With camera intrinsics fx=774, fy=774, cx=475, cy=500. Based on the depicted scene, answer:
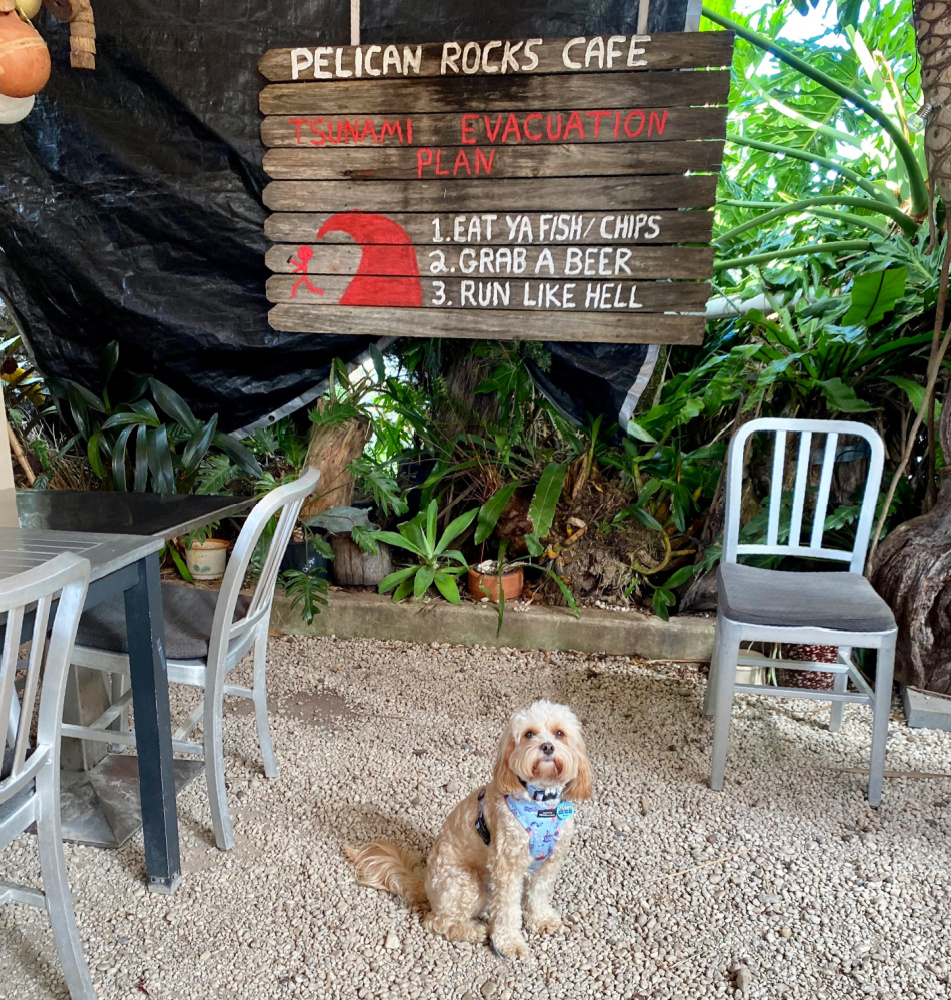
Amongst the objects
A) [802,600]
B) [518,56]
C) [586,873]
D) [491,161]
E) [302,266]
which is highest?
[518,56]

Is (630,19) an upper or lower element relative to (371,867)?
upper

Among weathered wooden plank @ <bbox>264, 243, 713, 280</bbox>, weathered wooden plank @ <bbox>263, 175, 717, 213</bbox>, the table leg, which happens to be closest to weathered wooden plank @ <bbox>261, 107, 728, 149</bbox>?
weathered wooden plank @ <bbox>263, 175, 717, 213</bbox>

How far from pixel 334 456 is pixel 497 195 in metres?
1.26

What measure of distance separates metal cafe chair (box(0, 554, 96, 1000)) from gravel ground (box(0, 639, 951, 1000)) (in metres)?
0.24

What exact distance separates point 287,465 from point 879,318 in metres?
2.44

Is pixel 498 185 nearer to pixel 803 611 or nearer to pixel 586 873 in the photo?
pixel 803 611

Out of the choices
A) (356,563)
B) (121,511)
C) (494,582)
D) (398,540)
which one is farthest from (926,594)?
(121,511)

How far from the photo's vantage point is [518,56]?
8.62 feet

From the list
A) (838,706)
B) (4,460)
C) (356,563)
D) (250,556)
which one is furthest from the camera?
(356,563)

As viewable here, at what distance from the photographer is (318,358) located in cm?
312

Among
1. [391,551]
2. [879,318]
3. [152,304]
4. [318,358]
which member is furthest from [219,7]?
[879,318]

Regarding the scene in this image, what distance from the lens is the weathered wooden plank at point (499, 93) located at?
255cm

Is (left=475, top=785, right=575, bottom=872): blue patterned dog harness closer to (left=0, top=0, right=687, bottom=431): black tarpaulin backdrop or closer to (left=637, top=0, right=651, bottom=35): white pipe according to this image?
(left=0, top=0, right=687, bottom=431): black tarpaulin backdrop

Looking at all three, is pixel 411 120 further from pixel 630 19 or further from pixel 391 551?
pixel 391 551
